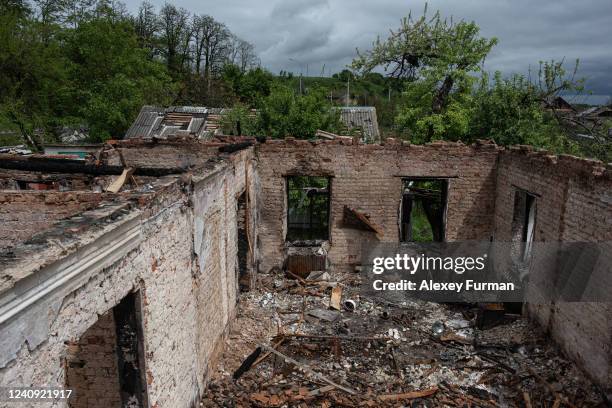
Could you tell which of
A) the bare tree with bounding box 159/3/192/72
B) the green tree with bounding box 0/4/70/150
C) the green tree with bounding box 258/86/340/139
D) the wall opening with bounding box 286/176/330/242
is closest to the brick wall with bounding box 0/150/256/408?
the wall opening with bounding box 286/176/330/242

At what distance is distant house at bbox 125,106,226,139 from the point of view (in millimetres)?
19734

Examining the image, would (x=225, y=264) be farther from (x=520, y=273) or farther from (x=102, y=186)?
(x=520, y=273)

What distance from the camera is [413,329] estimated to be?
838cm

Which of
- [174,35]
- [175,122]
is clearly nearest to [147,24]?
[174,35]

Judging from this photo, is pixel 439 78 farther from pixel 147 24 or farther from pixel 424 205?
pixel 147 24

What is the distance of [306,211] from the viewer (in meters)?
13.7

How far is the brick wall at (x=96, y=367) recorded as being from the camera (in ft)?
14.2

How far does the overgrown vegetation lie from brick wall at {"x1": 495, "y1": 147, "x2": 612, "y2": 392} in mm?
4665

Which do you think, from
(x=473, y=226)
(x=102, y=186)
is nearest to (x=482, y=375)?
(x=473, y=226)

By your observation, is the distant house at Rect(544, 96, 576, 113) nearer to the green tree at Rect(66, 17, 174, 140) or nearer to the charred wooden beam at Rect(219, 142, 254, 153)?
the charred wooden beam at Rect(219, 142, 254, 153)

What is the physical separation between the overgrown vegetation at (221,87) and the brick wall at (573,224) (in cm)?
466

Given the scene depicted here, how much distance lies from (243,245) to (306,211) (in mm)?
4340

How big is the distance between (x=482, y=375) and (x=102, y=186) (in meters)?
7.75

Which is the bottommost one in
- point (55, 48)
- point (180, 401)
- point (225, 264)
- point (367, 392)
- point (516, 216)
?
point (367, 392)
